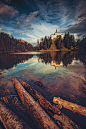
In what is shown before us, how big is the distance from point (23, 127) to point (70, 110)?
235 centimetres

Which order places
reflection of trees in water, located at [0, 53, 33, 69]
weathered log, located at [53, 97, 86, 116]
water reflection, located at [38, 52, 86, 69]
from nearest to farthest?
weathered log, located at [53, 97, 86, 116]
reflection of trees in water, located at [0, 53, 33, 69]
water reflection, located at [38, 52, 86, 69]

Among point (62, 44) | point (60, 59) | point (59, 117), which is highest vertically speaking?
point (62, 44)

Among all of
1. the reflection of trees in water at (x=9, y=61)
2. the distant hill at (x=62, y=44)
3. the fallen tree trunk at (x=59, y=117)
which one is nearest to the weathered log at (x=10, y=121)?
the fallen tree trunk at (x=59, y=117)

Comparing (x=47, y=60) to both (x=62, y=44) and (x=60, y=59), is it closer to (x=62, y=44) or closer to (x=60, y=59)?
(x=60, y=59)

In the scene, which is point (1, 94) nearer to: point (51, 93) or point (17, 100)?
point (17, 100)

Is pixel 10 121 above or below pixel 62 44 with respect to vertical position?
below

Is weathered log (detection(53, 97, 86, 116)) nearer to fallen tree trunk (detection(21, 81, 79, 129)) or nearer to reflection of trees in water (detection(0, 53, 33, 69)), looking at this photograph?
fallen tree trunk (detection(21, 81, 79, 129))

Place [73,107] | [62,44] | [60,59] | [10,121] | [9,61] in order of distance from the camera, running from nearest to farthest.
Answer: [10,121]
[73,107]
[9,61]
[60,59]
[62,44]

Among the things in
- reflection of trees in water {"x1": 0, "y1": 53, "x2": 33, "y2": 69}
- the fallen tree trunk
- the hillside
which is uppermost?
the hillside

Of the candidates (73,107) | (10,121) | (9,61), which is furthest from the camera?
(9,61)

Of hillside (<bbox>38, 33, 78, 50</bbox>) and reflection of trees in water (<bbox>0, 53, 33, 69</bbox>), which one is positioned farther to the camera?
hillside (<bbox>38, 33, 78, 50</bbox>)

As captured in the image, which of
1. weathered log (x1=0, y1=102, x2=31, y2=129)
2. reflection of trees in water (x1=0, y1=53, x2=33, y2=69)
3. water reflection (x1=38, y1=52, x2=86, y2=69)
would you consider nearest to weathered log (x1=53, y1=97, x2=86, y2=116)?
weathered log (x1=0, y1=102, x2=31, y2=129)

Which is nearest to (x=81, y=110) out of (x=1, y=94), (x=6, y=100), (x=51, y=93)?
(x=51, y=93)

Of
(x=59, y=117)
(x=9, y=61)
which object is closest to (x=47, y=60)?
(x=9, y=61)
